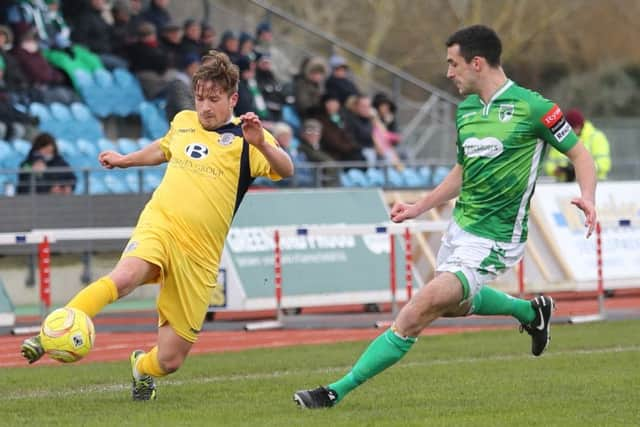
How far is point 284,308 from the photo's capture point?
58.7ft

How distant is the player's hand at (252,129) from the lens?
346 inches

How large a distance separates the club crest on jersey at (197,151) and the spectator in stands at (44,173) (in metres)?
10.8

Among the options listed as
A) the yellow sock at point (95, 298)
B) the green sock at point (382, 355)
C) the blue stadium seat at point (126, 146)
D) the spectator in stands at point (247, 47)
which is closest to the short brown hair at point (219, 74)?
the yellow sock at point (95, 298)

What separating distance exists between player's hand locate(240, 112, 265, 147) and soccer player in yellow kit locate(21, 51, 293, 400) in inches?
5.5

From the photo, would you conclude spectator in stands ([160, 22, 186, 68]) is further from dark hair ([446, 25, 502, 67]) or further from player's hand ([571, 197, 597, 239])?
player's hand ([571, 197, 597, 239])

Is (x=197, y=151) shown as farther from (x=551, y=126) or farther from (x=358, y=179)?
(x=358, y=179)

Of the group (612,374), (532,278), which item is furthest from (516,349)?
(532,278)

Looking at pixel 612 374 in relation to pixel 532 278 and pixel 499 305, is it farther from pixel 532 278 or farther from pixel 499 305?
pixel 532 278

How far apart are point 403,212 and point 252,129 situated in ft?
3.46

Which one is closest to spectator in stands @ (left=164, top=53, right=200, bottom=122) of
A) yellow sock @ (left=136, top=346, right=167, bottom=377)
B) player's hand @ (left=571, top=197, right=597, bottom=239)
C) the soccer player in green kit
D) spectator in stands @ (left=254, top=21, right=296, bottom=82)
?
spectator in stands @ (left=254, top=21, right=296, bottom=82)

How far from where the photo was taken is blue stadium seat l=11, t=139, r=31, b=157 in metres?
21.1

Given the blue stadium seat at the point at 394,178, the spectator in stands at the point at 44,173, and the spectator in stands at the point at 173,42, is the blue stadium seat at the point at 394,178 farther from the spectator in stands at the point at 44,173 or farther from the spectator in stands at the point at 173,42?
the spectator in stands at the point at 44,173

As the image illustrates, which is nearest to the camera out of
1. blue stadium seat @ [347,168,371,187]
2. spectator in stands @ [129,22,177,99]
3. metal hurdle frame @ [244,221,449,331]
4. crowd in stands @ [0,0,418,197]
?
metal hurdle frame @ [244,221,449,331]

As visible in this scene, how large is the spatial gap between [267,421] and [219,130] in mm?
1910
